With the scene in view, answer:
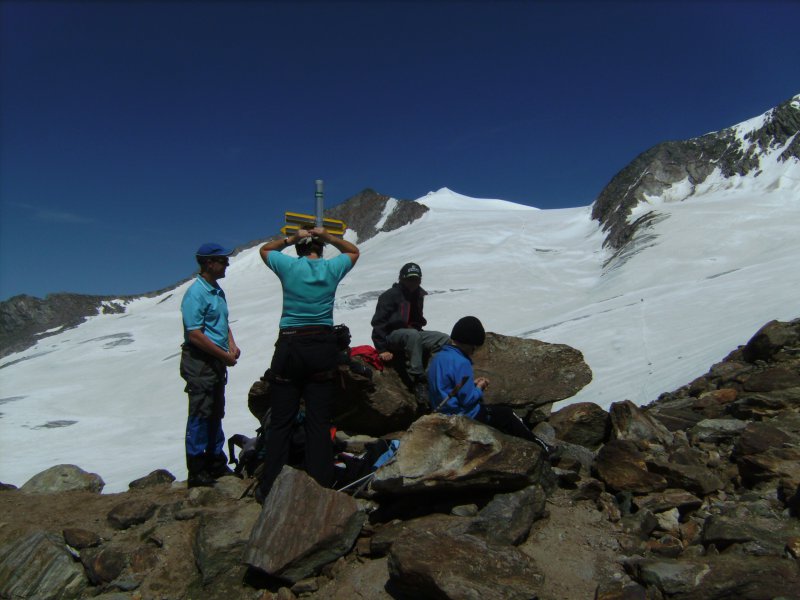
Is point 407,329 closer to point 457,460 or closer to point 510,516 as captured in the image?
point 457,460

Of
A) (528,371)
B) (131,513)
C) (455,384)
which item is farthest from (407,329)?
(131,513)

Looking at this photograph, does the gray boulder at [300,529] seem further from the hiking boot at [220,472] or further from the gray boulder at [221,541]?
the hiking boot at [220,472]

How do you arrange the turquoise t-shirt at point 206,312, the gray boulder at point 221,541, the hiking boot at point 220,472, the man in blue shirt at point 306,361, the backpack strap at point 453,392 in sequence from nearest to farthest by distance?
the gray boulder at point 221,541, the man in blue shirt at point 306,361, the backpack strap at point 453,392, the turquoise t-shirt at point 206,312, the hiking boot at point 220,472

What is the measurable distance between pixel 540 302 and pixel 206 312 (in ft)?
92.8

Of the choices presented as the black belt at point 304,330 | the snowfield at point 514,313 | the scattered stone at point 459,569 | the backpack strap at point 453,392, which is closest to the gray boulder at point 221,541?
the scattered stone at point 459,569

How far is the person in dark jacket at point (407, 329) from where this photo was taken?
667 cm

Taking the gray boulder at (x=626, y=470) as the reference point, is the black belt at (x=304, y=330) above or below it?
above

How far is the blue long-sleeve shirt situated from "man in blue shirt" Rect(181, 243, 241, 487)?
1914 mm

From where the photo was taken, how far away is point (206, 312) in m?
5.56

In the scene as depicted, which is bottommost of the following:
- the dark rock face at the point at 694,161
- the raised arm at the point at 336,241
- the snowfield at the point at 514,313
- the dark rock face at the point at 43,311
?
the snowfield at the point at 514,313

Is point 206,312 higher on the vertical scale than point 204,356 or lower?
Answer: higher

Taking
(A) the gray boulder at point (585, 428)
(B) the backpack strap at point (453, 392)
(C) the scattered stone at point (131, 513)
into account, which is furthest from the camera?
(A) the gray boulder at point (585, 428)

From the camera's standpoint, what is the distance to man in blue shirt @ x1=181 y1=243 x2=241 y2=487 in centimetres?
548

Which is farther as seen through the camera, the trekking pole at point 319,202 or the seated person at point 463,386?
the trekking pole at point 319,202
